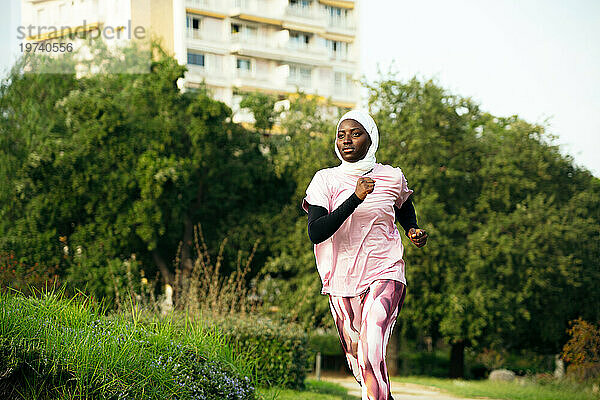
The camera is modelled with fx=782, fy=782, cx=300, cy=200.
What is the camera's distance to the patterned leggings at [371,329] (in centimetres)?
430

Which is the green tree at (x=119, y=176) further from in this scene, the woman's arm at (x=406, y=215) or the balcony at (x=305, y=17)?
the balcony at (x=305, y=17)

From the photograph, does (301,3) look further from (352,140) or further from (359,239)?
(359,239)

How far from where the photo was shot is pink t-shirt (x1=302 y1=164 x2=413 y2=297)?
445cm

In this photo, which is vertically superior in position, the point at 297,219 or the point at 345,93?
the point at 345,93

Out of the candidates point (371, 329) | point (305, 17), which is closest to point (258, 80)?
point (305, 17)

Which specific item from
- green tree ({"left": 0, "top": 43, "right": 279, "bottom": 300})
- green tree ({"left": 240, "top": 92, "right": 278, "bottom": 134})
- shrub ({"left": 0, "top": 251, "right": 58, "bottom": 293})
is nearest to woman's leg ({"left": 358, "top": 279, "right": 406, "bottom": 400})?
shrub ({"left": 0, "top": 251, "right": 58, "bottom": 293})

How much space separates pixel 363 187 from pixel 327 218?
0.28 m

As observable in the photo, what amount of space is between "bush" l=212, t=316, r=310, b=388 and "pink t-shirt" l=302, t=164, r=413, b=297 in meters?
5.67

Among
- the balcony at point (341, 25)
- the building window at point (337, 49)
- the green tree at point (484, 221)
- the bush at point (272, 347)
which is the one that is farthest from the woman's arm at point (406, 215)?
the balcony at point (341, 25)

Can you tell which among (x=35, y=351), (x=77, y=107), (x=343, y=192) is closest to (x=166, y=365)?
(x=35, y=351)

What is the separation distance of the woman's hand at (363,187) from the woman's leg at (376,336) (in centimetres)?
55

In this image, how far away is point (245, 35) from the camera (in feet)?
168

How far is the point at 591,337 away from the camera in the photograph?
15703 mm

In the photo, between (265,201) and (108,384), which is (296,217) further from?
(108,384)
